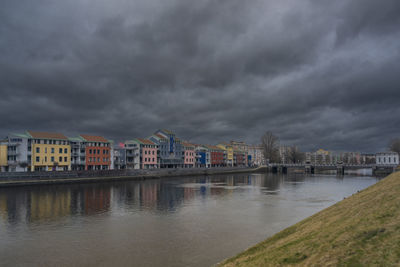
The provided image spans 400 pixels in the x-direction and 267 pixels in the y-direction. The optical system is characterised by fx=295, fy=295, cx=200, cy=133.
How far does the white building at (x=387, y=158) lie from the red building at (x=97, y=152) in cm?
13343

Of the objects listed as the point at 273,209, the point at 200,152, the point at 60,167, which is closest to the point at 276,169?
the point at 200,152

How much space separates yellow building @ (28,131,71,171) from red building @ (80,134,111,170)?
8003 mm

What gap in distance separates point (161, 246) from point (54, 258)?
8.32m

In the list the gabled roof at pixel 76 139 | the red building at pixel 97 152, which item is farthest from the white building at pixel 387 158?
the gabled roof at pixel 76 139

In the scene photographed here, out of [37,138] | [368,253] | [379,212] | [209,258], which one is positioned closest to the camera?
[368,253]

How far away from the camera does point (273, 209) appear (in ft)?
143

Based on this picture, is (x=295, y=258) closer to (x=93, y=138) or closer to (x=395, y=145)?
(x=93, y=138)

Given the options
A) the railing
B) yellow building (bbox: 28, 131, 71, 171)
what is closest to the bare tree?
the railing

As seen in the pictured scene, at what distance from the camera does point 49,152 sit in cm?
10706

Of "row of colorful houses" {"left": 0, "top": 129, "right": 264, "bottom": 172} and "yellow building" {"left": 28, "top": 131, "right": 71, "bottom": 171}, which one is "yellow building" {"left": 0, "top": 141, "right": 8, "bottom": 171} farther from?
"yellow building" {"left": 28, "top": 131, "right": 71, "bottom": 171}

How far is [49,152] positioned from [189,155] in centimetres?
8962

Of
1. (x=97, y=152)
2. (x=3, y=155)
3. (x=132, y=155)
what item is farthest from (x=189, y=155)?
(x=3, y=155)

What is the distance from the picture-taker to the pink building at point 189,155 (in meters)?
179

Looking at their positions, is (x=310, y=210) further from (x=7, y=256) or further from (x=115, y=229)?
(x=7, y=256)
